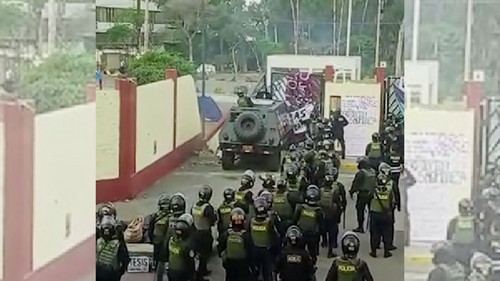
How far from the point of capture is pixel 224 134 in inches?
256

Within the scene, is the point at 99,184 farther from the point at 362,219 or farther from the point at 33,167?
the point at 33,167

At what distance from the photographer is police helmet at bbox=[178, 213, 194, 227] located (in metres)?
5.05

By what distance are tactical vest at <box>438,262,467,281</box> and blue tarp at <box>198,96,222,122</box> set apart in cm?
399

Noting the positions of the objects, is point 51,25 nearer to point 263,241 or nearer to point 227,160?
point 263,241

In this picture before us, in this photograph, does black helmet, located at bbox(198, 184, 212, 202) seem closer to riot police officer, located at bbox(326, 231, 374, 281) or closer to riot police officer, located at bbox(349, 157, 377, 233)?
riot police officer, located at bbox(349, 157, 377, 233)

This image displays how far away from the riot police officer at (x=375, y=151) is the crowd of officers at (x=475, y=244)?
343 cm

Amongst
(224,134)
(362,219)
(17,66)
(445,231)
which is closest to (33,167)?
(17,66)

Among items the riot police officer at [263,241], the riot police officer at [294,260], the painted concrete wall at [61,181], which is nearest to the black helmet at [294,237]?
the riot police officer at [294,260]

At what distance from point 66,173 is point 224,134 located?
12.3 feet

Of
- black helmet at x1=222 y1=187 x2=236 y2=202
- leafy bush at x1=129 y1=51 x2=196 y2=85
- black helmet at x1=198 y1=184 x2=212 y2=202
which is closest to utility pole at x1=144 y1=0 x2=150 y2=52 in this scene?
leafy bush at x1=129 y1=51 x2=196 y2=85

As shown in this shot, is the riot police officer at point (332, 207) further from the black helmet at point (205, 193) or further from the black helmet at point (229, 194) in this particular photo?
the black helmet at point (205, 193)

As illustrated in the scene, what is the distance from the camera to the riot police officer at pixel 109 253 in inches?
174

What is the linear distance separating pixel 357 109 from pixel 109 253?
99.2 inches

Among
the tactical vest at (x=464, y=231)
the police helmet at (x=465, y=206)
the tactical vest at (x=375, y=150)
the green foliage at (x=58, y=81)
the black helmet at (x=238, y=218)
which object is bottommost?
A: the black helmet at (x=238, y=218)
